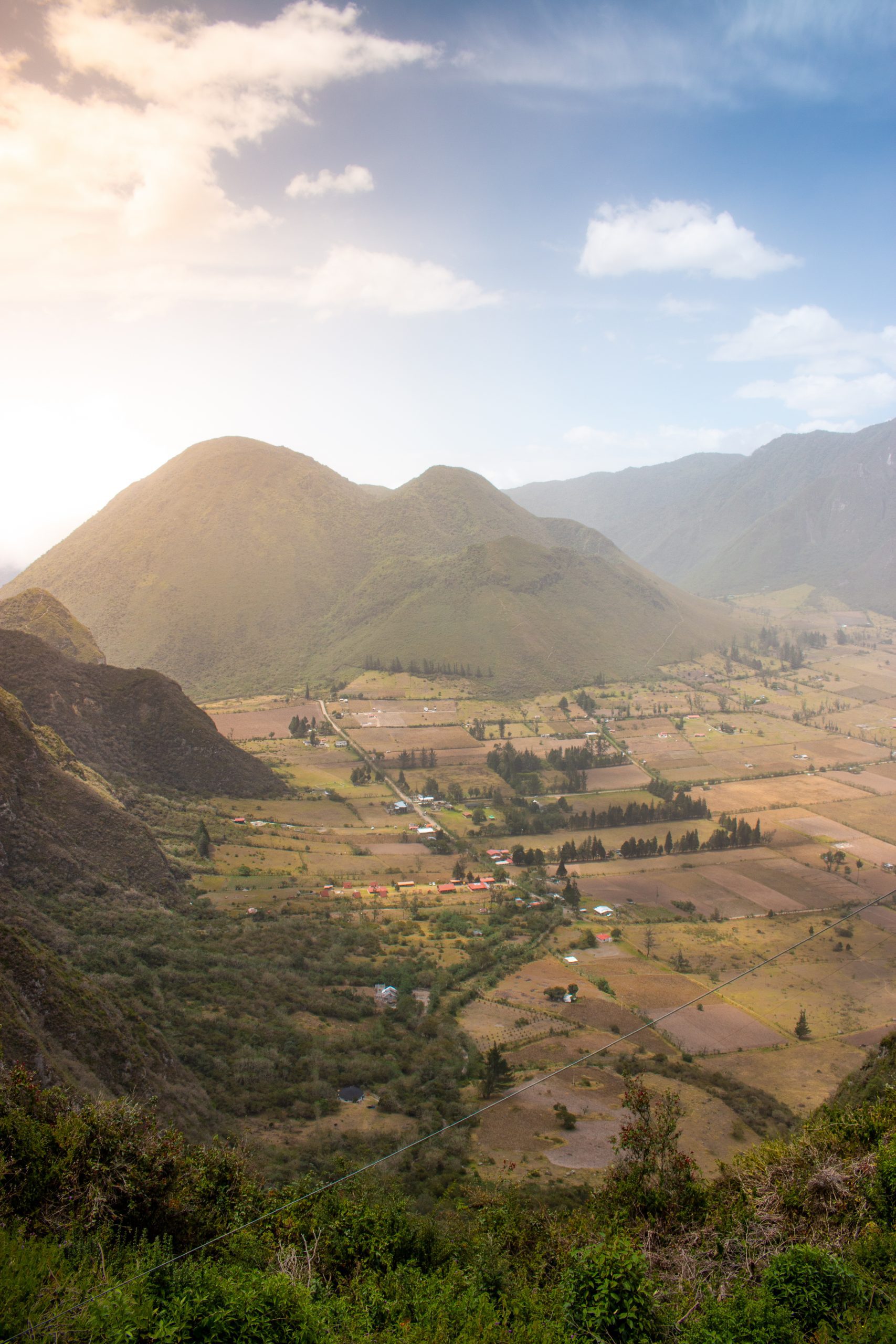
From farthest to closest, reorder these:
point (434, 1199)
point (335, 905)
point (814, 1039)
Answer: point (335, 905), point (434, 1199), point (814, 1039)

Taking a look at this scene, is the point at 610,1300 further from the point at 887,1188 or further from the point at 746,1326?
the point at 887,1188

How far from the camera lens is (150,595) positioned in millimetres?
151375

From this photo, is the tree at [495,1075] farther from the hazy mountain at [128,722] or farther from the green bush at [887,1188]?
the hazy mountain at [128,722]

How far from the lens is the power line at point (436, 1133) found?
11.5 m

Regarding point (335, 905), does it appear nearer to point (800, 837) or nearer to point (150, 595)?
point (800, 837)

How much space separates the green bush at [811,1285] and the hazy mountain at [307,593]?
111 m

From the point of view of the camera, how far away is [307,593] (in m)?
165

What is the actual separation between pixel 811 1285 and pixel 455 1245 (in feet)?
28.1

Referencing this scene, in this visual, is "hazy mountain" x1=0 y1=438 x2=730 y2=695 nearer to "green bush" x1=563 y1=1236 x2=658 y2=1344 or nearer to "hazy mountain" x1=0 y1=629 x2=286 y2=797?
"hazy mountain" x1=0 y1=629 x2=286 y2=797

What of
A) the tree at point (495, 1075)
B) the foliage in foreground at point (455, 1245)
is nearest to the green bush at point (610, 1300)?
the foliage in foreground at point (455, 1245)

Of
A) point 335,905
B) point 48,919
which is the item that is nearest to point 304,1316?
point 48,919

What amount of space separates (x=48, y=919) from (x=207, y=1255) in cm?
2105

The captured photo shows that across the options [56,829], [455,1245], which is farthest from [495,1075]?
[56,829]

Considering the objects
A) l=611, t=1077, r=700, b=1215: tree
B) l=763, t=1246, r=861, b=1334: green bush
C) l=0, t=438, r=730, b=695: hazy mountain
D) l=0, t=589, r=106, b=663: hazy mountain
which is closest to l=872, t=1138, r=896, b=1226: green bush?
l=763, t=1246, r=861, b=1334: green bush
